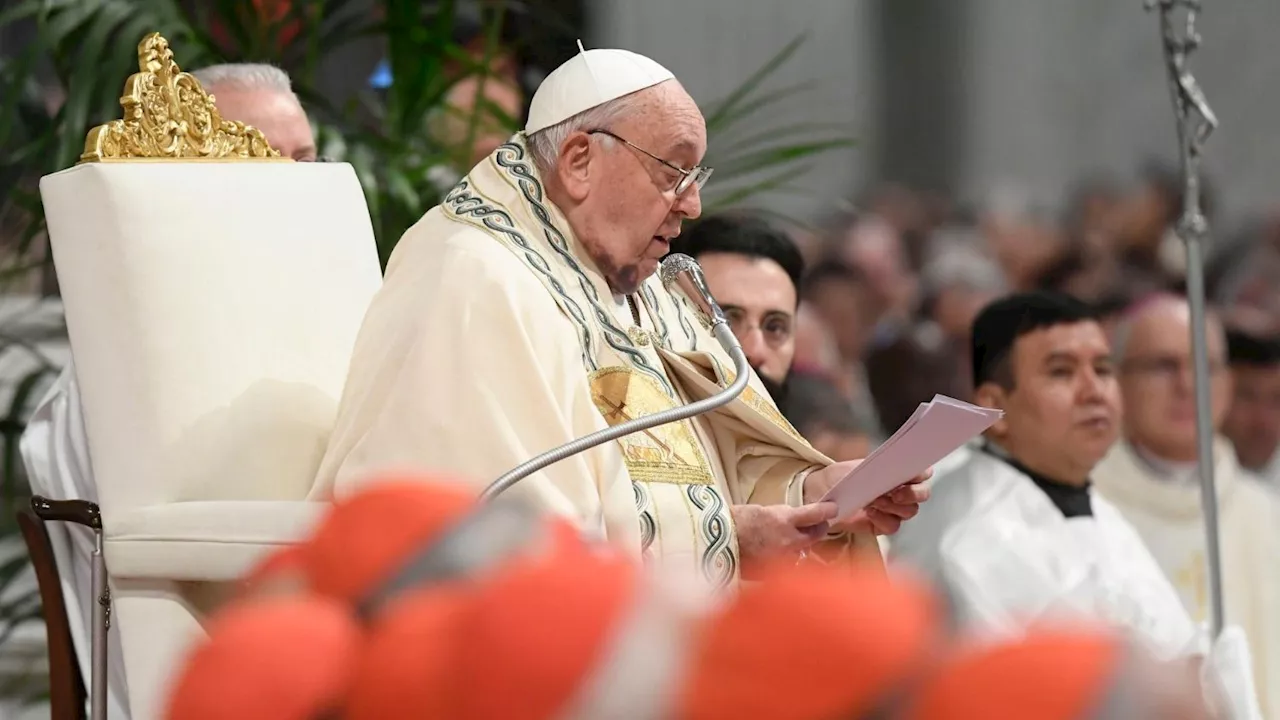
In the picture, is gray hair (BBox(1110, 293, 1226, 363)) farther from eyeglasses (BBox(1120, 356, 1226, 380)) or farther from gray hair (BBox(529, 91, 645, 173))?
gray hair (BBox(529, 91, 645, 173))

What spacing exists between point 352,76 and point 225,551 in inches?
152

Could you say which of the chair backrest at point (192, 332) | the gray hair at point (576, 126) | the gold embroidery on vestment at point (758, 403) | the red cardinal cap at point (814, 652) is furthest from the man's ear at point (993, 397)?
the red cardinal cap at point (814, 652)

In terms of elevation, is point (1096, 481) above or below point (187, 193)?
below

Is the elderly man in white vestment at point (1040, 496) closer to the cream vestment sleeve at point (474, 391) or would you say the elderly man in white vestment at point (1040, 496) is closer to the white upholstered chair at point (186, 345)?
the cream vestment sleeve at point (474, 391)

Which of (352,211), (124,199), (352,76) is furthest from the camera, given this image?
(352,76)

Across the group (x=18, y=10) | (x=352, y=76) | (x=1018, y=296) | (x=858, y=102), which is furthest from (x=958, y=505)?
(x=858, y=102)

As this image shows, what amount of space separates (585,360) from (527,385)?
0.21 meters

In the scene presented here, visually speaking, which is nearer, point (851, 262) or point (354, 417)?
point (354, 417)

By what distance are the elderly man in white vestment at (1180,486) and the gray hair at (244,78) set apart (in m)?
2.86

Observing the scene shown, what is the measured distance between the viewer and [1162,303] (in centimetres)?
566

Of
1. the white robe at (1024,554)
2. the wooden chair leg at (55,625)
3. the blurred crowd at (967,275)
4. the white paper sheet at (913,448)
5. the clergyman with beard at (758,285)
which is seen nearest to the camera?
the white paper sheet at (913,448)

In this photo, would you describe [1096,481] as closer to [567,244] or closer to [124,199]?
[567,244]

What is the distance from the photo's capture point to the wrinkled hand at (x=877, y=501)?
9.56 feet

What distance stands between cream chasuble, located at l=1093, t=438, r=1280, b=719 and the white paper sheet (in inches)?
112
